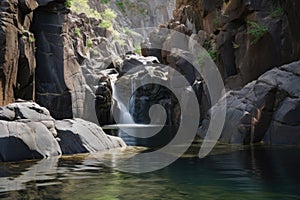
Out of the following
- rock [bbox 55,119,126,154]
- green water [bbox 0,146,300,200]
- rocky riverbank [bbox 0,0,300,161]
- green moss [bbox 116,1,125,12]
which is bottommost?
green water [bbox 0,146,300,200]

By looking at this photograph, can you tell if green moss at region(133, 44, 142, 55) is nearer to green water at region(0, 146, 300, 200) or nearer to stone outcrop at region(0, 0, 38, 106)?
stone outcrop at region(0, 0, 38, 106)

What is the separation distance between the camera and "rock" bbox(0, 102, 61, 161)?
971 centimetres

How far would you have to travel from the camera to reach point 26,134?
1017cm

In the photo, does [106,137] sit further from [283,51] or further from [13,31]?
[283,51]

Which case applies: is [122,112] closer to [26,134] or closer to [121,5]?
[26,134]

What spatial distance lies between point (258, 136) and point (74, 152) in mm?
6340

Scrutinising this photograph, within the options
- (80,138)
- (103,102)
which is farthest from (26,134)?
(103,102)

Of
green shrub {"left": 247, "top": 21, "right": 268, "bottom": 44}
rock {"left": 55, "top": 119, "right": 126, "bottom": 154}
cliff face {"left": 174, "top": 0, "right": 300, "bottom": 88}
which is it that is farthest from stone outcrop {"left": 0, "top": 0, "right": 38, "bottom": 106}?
green shrub {"left": 247, "top": 21, "right": 268, "bottom": 44}

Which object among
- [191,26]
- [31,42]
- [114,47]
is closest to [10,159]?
[31,42]

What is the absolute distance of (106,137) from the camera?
42.3ft

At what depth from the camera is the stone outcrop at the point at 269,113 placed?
12531 millimetres

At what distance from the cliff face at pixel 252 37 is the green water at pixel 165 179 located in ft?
28.8

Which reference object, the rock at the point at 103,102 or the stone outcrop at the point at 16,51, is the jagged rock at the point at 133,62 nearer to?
the rock at the point at 103,102

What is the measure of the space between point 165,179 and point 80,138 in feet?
16.5
